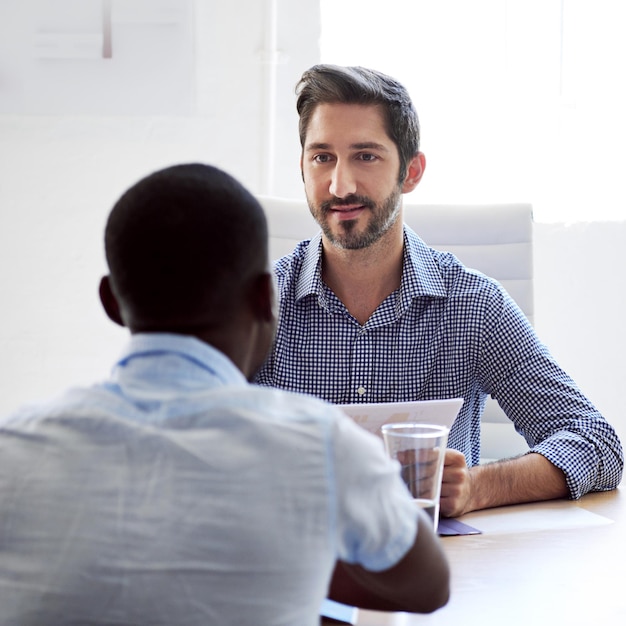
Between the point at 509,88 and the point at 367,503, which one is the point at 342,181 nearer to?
the point at 509,88

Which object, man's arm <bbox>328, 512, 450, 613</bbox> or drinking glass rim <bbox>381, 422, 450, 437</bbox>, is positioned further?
drinking glass rim <bbox>381, 422, 450, 437</bbox>

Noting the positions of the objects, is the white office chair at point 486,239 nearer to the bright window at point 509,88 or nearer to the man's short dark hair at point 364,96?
the man's short dark hair at point 364,96

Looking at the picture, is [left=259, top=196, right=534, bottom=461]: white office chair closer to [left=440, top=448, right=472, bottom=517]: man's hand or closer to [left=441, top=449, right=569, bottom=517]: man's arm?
[left=441, top=449, right=569, bottom=517]: man's arm

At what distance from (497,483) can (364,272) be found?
0.60 metres

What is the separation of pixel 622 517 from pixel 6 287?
6.36 feet

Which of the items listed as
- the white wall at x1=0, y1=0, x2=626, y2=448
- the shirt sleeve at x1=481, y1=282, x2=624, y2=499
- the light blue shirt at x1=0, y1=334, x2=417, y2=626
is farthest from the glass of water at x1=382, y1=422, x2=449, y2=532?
the white wall at x1=0, y1=0, x2=626, y2=448

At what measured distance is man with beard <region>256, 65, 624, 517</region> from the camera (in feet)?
5.17

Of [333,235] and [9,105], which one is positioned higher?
[9,105]

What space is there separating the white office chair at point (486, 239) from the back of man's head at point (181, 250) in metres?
1.25

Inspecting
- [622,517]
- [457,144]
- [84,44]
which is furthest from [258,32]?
[622,517]

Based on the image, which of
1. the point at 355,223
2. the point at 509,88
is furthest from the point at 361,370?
the point at 509,88

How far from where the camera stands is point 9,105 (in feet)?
8.32

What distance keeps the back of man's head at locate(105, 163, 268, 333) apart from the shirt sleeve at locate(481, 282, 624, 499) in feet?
2.76

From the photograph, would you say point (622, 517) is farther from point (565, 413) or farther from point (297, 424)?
point (297, 424)
